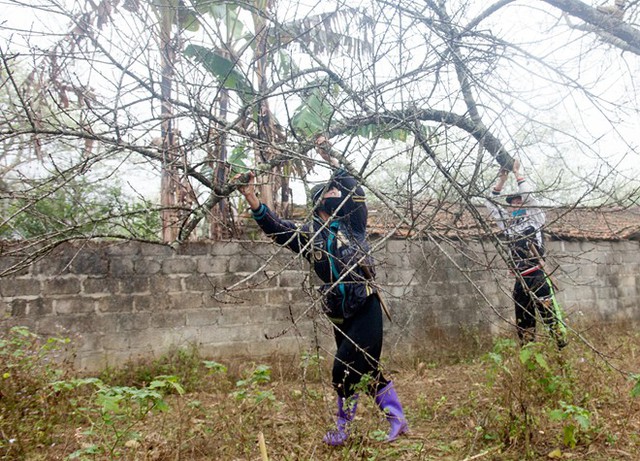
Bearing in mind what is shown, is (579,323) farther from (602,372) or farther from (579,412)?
(579,412)

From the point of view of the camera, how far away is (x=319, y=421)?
2.73m

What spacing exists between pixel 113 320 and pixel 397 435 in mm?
2921

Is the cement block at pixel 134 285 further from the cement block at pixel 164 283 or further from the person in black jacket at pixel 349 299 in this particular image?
the person in black jacket at pixel 349 299

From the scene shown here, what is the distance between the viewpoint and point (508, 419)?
9.48 feet

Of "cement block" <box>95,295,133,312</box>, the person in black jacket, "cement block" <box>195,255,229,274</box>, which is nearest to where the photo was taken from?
Result: the person in black jacket

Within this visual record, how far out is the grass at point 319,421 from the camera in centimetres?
266

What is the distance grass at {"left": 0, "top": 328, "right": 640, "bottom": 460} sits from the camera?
266cm

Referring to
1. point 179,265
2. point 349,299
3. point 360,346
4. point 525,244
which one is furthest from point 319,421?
point 179,265

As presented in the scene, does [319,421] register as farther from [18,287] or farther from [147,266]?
[18,287]

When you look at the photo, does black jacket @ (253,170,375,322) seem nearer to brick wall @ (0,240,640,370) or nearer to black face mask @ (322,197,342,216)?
black face mask @ (322,197,342,216)

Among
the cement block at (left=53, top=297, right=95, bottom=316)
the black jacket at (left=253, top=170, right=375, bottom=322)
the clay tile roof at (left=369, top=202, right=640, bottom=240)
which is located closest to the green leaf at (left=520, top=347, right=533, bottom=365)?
the clay tile roof at (left=369, top=202, right=640, bottom=240)

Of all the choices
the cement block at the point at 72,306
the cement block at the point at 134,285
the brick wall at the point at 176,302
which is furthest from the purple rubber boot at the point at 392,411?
the cement block at the point at 72,306

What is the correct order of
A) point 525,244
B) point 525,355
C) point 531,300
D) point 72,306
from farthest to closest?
point 72,306, point 525,244, point 525,355, point 531,300

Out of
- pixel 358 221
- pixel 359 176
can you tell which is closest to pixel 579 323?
pixel 358 221
